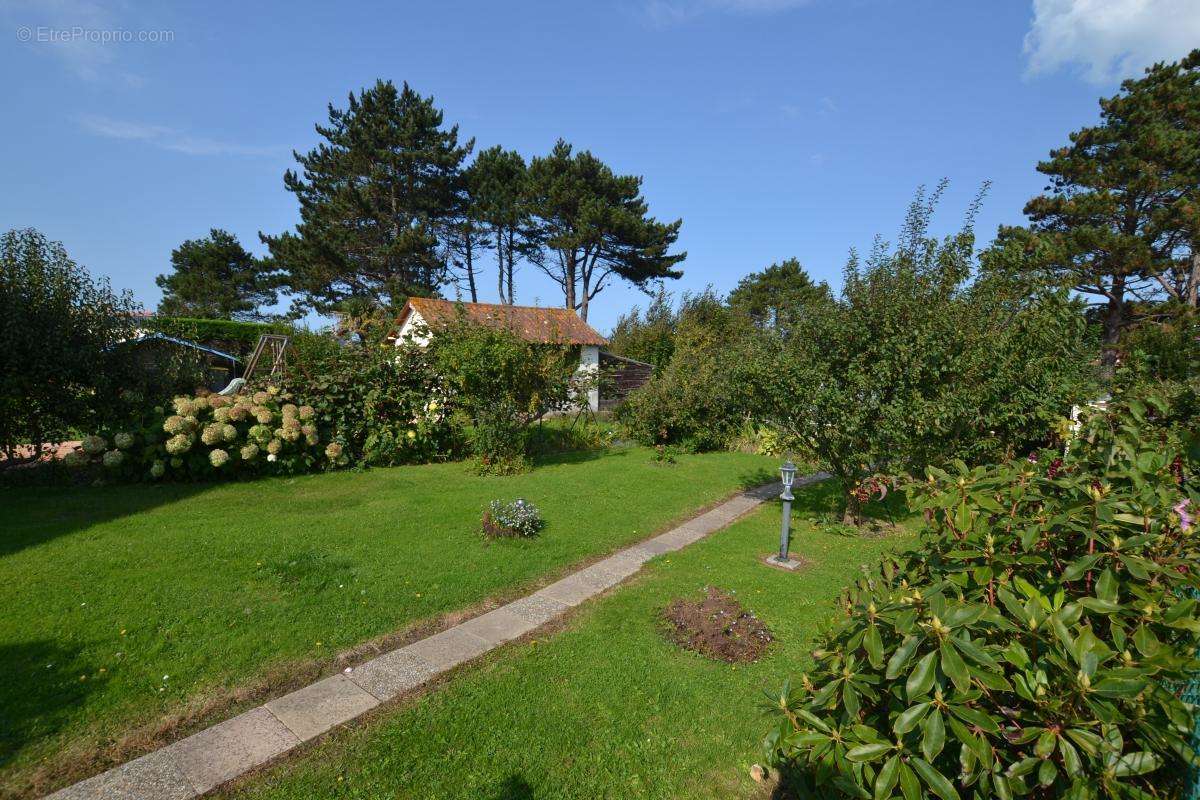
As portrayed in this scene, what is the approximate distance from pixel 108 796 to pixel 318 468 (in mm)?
7443

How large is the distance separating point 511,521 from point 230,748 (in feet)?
12.1

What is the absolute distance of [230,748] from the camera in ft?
9.48

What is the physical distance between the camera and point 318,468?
9.48 metres

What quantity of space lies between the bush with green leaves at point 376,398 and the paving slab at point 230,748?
7097 mm

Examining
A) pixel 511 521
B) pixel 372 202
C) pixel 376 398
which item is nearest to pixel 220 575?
pixel 511 521

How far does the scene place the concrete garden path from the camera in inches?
104

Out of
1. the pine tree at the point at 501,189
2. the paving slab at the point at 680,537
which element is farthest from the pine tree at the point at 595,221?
the paving slab at the point at 680,537

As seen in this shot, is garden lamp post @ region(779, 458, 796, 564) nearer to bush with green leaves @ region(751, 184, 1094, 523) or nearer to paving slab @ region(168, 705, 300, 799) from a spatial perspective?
bush with green leaves @ region(751, 184, 1094, 523)

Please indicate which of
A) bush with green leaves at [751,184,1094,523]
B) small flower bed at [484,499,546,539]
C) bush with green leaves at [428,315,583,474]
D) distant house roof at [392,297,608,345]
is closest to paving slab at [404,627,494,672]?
small flower bed at [484,499,546,539]

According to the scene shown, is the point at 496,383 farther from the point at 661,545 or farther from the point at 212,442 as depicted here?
the point at 661,545

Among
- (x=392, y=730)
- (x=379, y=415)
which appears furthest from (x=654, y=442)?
(x=392, y=730)

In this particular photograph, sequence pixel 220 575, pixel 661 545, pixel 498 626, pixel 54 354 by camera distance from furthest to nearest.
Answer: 1. pixel 54 354
2. pixel 661 545
3. pixel 220 575
4. pixel 498 626

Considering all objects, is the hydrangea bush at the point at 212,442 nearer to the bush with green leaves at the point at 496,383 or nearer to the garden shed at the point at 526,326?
the bush with green leaves at the point at 496,383

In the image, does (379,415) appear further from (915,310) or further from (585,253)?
(585,253)
